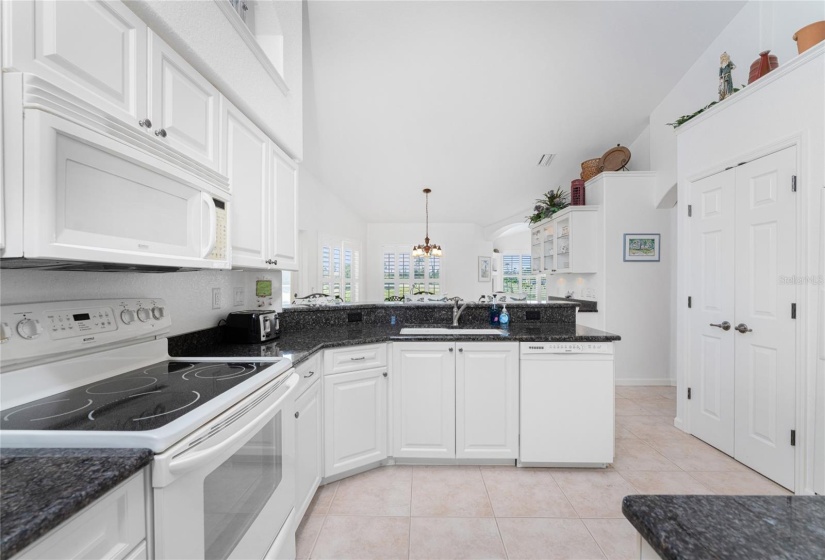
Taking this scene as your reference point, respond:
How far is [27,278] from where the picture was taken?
108 cm

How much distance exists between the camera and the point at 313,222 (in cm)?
503

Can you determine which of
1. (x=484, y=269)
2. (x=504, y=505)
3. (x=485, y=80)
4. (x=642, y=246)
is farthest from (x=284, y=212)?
(x=484, y=269)

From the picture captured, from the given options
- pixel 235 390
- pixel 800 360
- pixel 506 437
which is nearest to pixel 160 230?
pixel 235 390

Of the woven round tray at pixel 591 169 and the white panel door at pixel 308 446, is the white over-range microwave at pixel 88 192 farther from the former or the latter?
the woven round tray at pixel 591 169

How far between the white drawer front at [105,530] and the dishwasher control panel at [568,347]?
1.97 meters

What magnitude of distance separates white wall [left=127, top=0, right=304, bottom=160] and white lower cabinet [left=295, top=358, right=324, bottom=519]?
4.54 feet

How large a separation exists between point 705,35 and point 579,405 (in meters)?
3.84

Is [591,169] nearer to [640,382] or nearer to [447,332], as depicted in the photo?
[640,382]

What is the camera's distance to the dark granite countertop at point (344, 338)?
1.73 m

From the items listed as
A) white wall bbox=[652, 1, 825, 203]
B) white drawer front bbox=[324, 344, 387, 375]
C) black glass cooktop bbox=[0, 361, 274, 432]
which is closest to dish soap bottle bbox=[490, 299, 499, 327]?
white drawer front bbox=[324, 344, 387, 375]

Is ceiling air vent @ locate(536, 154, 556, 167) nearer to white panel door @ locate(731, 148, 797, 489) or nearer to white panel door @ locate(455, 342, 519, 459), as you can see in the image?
white panel door @ locate(731, 148, 797, 489)

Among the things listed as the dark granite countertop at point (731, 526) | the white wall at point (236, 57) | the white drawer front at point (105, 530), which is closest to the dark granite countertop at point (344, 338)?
the white drawer front at point (105, 530)

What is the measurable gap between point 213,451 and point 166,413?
184mm

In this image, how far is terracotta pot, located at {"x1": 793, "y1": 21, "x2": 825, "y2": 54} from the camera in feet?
6.37
